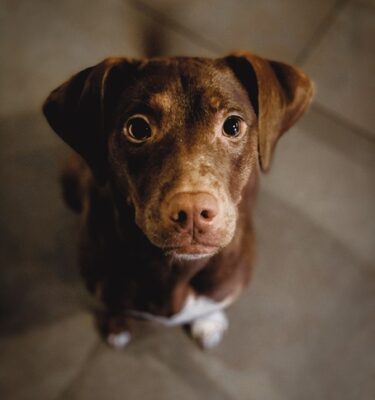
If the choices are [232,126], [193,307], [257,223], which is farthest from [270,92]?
[257,223]

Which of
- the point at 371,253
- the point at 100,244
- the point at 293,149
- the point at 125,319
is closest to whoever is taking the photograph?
the point at 100,244

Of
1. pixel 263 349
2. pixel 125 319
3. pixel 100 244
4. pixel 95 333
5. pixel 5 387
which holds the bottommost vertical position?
pixel 5 387

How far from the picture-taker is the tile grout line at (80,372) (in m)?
2.24

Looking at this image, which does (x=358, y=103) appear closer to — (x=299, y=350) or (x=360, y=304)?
(x=360, y=304)

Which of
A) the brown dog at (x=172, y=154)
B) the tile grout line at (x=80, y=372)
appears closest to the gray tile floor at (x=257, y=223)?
the tile grout line at (x=80, y=372)

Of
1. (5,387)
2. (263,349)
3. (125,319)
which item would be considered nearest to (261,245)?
(263,349)

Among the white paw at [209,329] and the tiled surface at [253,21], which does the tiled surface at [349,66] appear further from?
the white paw at [209,329]

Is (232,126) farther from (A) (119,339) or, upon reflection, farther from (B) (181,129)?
(A) (119,339)

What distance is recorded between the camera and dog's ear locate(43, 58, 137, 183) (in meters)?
1.45

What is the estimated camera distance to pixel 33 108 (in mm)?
2750

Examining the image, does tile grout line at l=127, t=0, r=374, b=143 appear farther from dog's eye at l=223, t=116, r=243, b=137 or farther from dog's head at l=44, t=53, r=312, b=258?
dog's eye at l=223, t=116, r=243, b=137

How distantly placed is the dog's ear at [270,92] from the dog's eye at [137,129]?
33 cm

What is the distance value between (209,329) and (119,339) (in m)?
0.41

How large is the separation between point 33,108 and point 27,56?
36 cm
